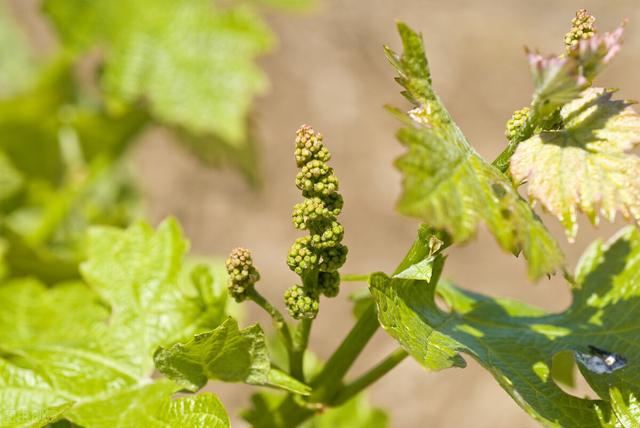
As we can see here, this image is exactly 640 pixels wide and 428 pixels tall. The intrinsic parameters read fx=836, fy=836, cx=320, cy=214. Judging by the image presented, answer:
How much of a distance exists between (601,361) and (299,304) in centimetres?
60

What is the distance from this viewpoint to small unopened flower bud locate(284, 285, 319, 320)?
56.4 inches

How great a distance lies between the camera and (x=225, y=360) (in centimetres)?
155

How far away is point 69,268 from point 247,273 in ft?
5.23

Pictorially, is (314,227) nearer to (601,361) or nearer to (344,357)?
(344,357)

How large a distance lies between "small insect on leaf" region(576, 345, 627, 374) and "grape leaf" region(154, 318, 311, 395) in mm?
528

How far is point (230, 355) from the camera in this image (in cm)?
154

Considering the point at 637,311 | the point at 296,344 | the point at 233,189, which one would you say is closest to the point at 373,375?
the point at 296,344

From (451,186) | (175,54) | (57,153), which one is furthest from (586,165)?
(57,153)

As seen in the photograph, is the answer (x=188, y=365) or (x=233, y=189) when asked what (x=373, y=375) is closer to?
(x=188, y=365)

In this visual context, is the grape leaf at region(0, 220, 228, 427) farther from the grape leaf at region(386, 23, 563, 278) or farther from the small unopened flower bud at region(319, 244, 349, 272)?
the grape leaf at region(386, 23, 563, 278)

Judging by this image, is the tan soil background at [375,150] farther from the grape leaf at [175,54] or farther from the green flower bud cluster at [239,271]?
the green flower bud cluster at [239,271]

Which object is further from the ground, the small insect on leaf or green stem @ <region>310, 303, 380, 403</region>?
the small insect on leaf

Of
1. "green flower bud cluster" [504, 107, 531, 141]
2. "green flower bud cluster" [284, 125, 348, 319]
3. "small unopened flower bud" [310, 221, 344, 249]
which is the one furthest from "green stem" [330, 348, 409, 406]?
"green flower bud cluster" [504, 107, 531, 141]

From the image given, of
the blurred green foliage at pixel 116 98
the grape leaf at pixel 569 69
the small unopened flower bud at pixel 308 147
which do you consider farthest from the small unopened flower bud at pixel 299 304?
the blurred green foliage at pixel 116 98
